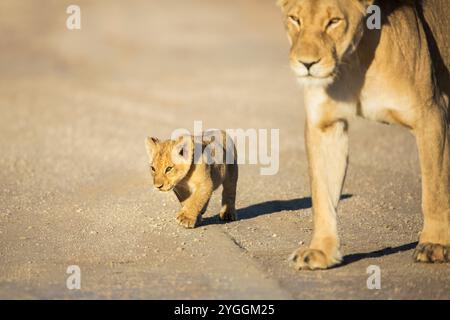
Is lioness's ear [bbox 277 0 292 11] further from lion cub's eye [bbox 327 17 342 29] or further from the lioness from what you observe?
lion cub's eye [bbox 327 17 342 29]

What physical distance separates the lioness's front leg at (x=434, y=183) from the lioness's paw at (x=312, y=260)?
61 centimetres

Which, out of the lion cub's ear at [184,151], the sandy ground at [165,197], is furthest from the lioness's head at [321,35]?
the lion cub's ear at [184,151]

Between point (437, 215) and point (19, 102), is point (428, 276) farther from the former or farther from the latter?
point (19, 102)

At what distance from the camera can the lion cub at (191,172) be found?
27.8ft

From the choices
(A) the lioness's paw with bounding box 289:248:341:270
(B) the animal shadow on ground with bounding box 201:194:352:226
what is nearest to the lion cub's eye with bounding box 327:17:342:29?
(A) the lioness's paw with bounding box 289:248:341:270

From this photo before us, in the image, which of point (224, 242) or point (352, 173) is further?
point (352, 173)

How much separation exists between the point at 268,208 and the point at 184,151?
1205mm

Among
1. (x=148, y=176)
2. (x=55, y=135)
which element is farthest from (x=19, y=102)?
(x=148, y=176)

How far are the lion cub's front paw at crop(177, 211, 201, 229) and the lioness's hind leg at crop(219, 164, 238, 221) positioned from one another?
1.46 ft

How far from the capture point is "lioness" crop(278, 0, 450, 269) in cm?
688

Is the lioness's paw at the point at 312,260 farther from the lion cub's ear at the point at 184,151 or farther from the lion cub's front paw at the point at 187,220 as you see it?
the lion cub's ear at the point at 184,151

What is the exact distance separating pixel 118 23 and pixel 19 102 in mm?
16827

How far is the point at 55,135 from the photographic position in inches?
544

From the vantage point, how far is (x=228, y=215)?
29.1ft
